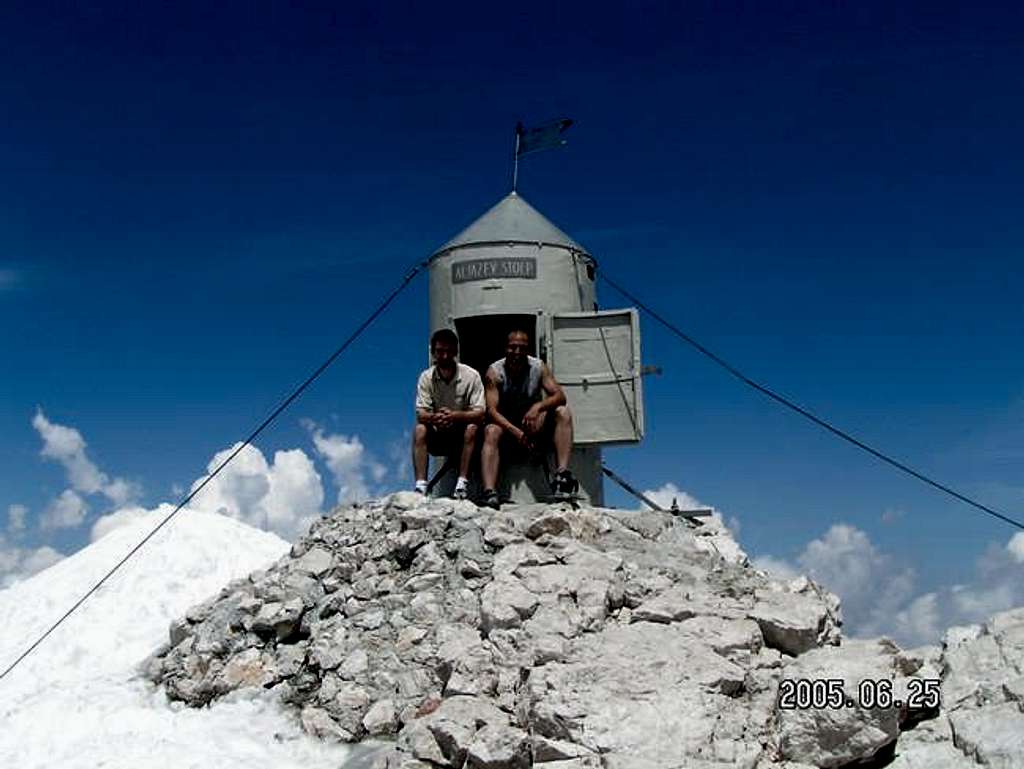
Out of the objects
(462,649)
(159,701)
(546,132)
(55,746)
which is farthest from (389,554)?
(546,132)

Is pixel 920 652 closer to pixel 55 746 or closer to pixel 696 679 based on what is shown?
pixel 696 679

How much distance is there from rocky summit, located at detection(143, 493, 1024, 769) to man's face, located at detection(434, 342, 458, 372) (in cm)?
161

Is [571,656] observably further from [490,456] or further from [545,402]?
[545,402]

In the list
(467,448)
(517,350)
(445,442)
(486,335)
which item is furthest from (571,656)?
(486,335)

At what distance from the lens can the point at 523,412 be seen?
446 inches

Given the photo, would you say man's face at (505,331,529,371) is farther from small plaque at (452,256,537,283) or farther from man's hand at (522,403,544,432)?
small plaque at (452,256,537,283)

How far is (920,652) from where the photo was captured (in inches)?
293

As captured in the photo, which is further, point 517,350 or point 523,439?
point 523,439

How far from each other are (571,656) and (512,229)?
20.3 feet

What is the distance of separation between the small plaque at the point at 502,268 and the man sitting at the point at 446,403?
1.23m

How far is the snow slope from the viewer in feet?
26.2
